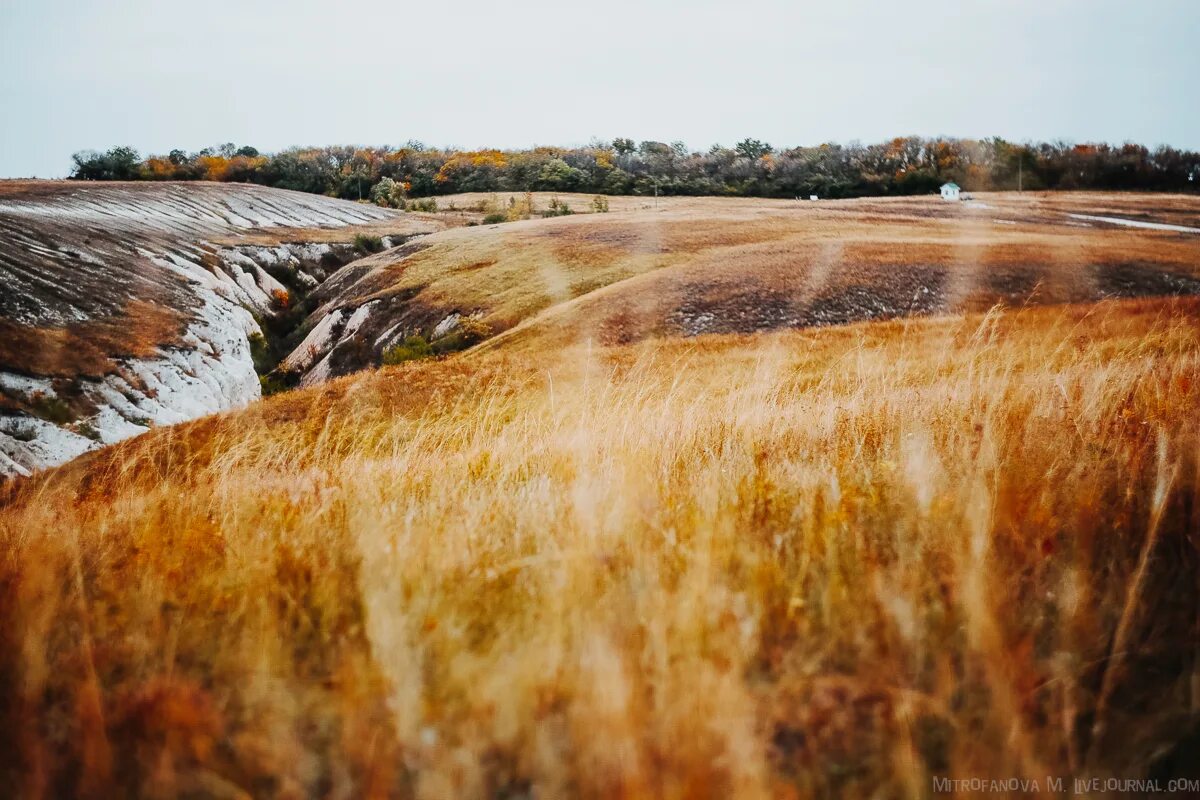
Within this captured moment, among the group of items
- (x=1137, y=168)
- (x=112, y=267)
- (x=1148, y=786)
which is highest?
(x=1137, y=168)

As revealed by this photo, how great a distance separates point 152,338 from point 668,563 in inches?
1511

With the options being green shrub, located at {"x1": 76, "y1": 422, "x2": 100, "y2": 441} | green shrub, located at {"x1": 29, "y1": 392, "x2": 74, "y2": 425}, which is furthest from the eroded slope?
green shrub, located at {"x1": 29, "y1": 392, "x2": 74, "y2": 425}

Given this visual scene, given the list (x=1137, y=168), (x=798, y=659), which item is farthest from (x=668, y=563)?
(x=1137, y=168)

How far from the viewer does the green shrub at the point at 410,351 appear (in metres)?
33.5

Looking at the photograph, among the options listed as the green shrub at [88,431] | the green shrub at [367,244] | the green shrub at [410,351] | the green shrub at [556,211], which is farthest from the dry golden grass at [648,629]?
the green shrub at [556,211]

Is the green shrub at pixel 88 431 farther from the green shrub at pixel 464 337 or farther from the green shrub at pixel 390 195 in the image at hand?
the green shrub at pixel 390 195

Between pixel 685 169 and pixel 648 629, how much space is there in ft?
423

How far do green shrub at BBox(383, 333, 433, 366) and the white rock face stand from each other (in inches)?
317

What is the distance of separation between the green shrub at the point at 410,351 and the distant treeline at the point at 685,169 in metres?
74.8

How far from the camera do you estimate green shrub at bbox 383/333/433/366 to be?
33.5 meters

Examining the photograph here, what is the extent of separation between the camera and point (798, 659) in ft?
6.96

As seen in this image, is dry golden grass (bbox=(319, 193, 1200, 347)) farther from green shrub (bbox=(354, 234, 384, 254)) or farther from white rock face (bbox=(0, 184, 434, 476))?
green shrub (bbox=(354, 234, 384, 254))

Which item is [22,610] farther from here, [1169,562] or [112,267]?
[112,267]

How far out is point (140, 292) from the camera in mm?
37844
